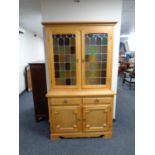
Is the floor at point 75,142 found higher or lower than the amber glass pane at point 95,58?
lower

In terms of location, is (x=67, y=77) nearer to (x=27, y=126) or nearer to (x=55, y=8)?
(x=55, y=8)

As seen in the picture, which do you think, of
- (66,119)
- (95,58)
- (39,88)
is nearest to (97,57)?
(95,58)

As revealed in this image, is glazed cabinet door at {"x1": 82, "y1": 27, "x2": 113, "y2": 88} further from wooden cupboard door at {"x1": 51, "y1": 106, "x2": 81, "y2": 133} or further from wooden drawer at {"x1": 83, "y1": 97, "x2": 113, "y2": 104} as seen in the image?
wooden cupboard door at {"x1": 51, "y1": 106, "x2": 81, "y2": 133}

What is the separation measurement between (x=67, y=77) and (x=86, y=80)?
31 cm

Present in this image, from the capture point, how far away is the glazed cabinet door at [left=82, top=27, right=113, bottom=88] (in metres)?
2.27

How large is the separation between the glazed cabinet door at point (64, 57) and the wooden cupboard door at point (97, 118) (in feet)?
1.50

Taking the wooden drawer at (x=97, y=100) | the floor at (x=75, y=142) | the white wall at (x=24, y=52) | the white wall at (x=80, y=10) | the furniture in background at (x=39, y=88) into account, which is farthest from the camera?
the white wall at (x=24, y=52)

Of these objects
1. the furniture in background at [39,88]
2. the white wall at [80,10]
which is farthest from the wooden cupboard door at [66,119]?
the white wall at [80,10]

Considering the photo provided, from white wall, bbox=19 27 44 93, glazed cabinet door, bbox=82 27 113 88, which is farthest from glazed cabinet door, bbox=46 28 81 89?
white wall, bbox=19 27 44 93

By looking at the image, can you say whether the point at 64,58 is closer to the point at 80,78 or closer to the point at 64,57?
the point at 64,57

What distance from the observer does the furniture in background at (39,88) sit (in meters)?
2.87

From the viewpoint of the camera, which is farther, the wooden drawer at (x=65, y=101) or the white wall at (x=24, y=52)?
the white wall at (x=24, y=52)

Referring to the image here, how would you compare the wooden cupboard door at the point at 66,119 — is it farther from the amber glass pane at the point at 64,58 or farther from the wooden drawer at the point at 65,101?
the amber glass pane at the point at 64,58
